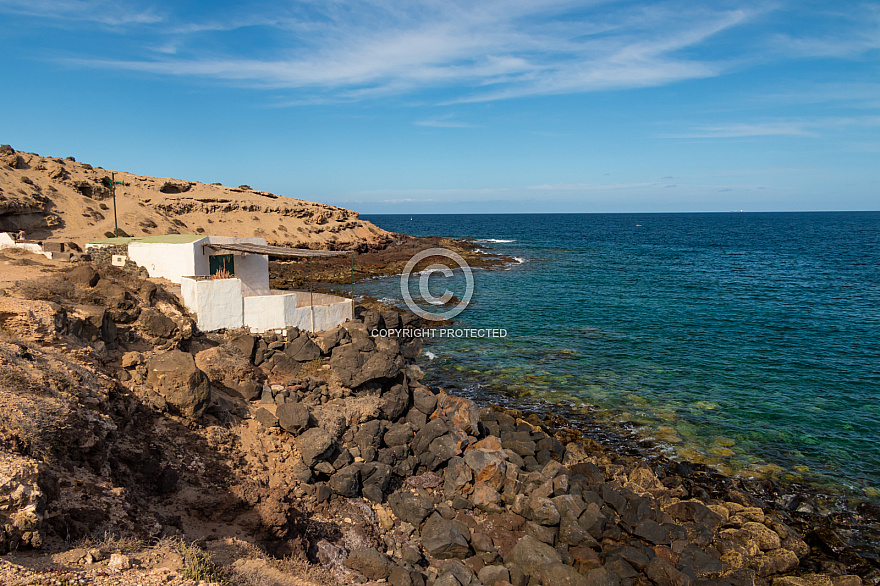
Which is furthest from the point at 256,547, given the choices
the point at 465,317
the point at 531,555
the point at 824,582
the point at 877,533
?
the point at 465,317

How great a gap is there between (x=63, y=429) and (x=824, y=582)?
52.7 ft

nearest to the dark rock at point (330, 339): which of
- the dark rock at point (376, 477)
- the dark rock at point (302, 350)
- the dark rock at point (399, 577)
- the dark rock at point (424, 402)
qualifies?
the dark rock at point (302, 350)

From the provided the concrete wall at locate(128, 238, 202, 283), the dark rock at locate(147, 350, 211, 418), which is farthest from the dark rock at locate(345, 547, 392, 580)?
the concrete wall at locate(128, 238, 202, 283)

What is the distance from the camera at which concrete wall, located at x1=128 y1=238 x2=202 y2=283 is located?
61.8ft

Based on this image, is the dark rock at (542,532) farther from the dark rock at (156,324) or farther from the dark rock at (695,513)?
the dark rock at (156,324)

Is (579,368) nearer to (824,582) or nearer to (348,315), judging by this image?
(348,315)

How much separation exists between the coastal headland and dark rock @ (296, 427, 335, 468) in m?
0.04

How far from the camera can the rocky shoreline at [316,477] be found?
8.98 metres

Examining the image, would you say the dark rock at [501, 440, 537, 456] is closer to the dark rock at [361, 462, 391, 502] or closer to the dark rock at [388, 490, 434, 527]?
the dark rock at [388, 490, 434, 527]

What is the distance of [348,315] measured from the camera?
71.4 ft

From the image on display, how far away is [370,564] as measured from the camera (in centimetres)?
1041

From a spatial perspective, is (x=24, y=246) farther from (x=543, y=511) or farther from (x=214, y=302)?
(x=543, y=511)

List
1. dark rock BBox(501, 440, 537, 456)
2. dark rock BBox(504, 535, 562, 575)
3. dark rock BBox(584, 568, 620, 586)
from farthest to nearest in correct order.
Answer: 1. dark rock BBox(501, 440, 537, 456)
2. dark rock BBox(504, 535, 562, 575)
3. dark rock BBox(584, 568, 620, 586)

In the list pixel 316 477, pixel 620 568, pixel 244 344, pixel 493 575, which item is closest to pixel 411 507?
pixel 316 477
